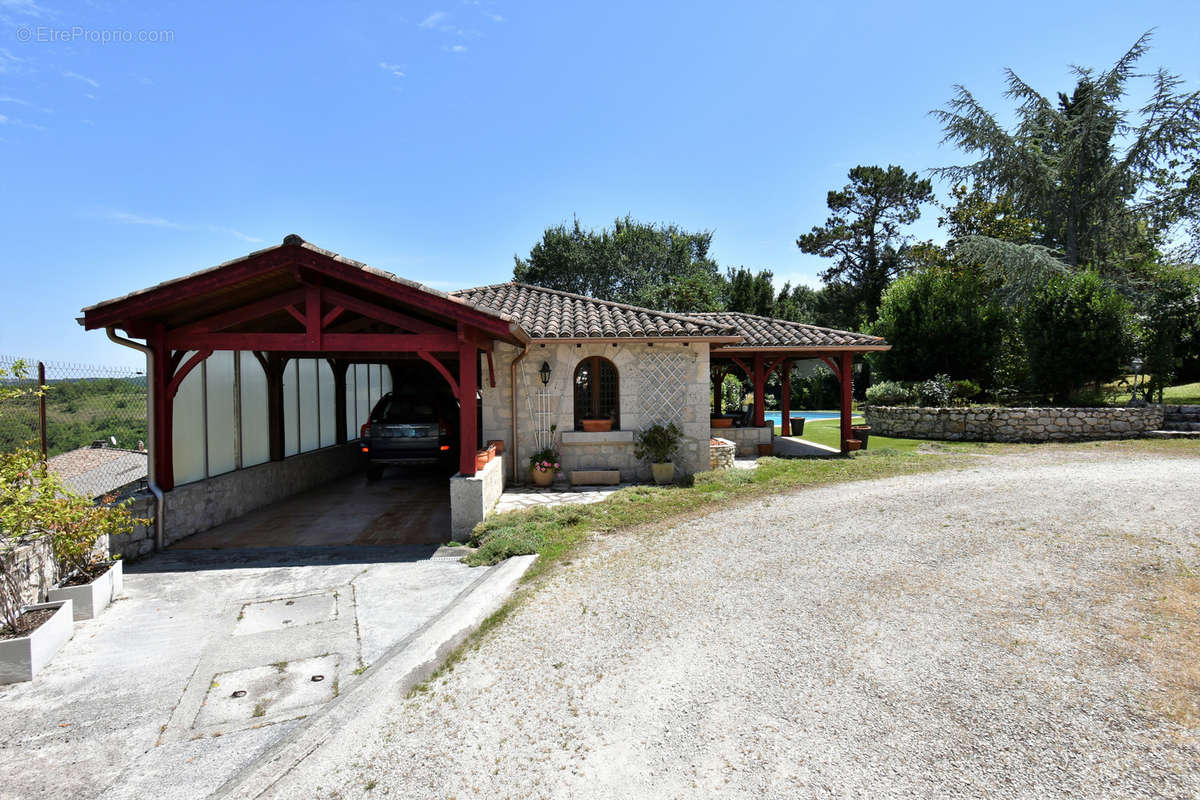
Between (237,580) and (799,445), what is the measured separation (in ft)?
45.7

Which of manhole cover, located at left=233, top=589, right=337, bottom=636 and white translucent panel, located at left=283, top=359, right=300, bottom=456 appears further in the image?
white translucent panel, located at left=283, top=359, right=300, bottom=456

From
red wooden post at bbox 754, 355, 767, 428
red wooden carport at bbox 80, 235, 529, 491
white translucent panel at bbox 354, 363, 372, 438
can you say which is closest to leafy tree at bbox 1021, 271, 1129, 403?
red wooden post at bbox 754, 355, 767, 428

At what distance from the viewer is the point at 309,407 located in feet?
40.2

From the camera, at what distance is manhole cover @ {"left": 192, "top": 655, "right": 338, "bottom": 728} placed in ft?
12.2

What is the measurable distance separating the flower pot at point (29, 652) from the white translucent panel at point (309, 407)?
24.6ft

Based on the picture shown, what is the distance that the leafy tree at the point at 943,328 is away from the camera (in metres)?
21.5

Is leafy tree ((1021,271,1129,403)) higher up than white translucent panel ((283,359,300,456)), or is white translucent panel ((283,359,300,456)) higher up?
leafy tree ((1021,271,1129,403))

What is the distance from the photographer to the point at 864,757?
119 inches

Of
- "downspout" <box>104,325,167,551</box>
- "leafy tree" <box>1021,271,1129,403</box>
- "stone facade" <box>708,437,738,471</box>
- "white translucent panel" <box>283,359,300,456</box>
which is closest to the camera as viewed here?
"downspout" <box>104,325,167,551</box>

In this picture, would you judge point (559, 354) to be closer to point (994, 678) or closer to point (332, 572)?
point (332, 572)

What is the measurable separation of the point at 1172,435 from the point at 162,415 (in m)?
21.7

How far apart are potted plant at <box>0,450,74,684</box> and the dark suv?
6193mm

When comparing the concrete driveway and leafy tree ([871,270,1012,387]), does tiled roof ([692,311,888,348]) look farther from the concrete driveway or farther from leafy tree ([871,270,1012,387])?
the concrete driveway

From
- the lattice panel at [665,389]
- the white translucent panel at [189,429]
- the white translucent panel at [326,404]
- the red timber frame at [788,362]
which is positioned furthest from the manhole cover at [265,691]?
the red timber frame at [788,362]
